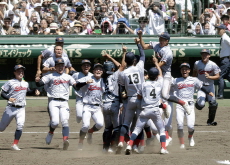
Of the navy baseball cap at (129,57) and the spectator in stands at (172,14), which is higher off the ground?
the spectator in stands at (172,14)

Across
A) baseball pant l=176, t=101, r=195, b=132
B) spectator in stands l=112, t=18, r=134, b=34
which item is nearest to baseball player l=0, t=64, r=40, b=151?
baseball pant l=176, t=101, r=195, b=132

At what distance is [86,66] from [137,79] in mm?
1469

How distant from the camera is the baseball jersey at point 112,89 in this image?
9.84 m

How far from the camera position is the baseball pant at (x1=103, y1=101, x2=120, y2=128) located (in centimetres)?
979

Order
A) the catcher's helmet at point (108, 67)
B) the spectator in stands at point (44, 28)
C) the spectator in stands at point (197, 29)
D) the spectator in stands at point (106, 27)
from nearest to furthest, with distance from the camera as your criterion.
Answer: the catcher's helmet at point (108, 67) < the spectator in stands at point (44, 28) < the spectator in stands at point (106, 27) < the spectator in stands at point (197, 29)

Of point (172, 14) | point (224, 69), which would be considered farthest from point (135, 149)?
point (172, 14)

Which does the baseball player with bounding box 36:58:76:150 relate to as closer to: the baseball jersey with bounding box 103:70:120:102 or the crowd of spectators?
the baseball jersey with bounding box 103:70:120:102

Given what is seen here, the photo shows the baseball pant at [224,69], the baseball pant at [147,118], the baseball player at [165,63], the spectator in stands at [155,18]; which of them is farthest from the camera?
the spectator in stands at [155,18]

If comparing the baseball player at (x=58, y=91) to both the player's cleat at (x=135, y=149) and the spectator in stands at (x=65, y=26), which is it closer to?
the player's cleat at (x=135, y=149)

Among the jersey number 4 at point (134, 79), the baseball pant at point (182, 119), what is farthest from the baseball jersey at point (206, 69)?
the jersey number 4 at point (134, 79)

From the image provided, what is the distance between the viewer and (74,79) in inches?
427

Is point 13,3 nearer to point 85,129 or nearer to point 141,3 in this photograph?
point 141,3

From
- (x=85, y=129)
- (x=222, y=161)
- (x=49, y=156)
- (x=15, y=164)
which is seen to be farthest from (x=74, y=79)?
(x=222, y=161)

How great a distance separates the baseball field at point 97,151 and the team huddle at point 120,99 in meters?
0.21
